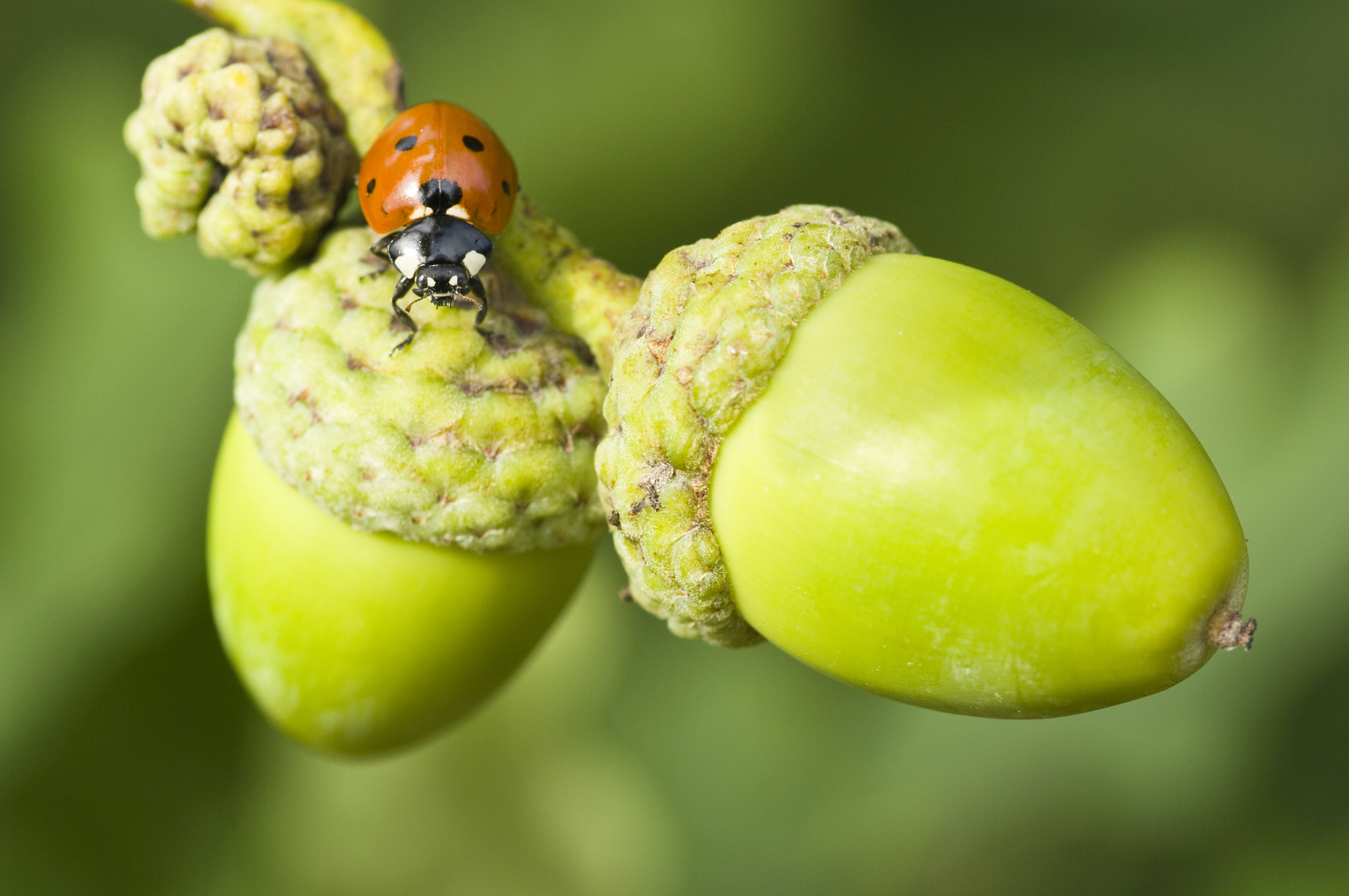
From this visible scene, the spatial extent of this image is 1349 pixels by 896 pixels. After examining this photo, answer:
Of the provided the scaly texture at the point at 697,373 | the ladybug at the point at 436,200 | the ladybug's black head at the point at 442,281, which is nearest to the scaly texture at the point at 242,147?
the ladybug at the point at 436,200

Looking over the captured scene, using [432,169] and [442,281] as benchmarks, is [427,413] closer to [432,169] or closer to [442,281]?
[442,281]

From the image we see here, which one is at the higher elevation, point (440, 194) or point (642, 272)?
point (440, 194)

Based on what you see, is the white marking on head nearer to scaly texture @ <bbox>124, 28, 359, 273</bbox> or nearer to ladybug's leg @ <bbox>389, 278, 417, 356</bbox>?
ladybug's leg @ <bbox>389, 278, 417, 356</bbox>

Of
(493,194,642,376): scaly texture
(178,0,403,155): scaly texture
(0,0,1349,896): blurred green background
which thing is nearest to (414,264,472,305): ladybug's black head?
(493,194,642,376): scaly texture

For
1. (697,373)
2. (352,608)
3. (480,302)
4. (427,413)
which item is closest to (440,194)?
(480,302)

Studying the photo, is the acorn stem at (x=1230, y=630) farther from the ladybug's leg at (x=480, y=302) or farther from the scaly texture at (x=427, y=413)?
the ladybug's leg at (x=480, y=302)

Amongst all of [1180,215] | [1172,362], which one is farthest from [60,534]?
[1180,215]

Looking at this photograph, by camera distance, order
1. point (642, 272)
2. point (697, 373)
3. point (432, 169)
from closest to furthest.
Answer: point (697, 373), point (432, 169), point (642, 272)
